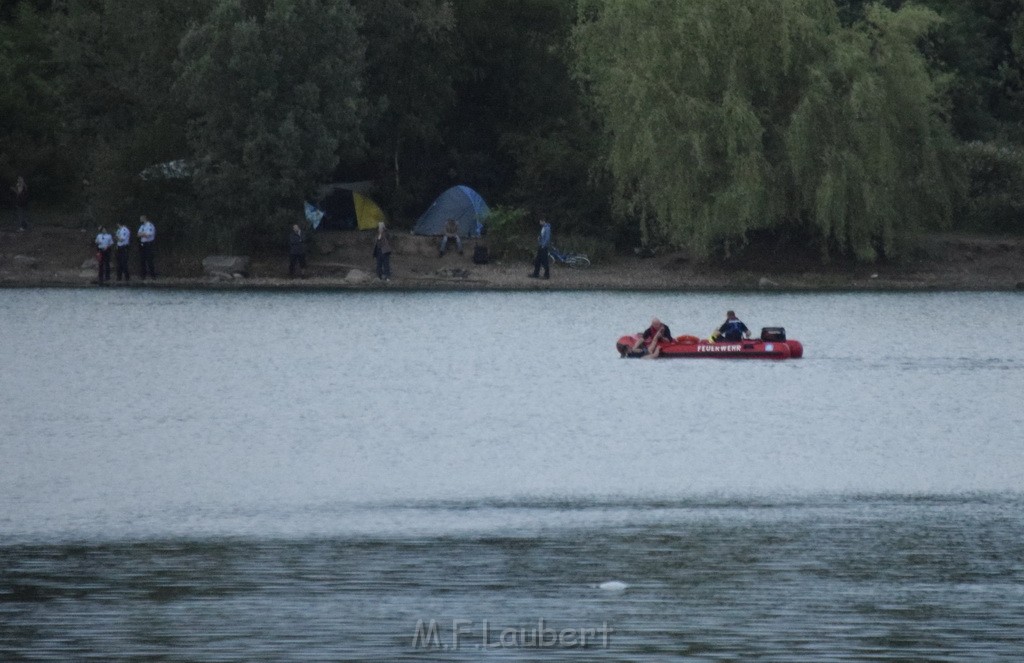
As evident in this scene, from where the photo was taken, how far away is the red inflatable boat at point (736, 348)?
129 feet

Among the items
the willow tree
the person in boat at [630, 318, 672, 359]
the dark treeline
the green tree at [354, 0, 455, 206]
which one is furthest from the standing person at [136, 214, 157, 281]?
the person in boat at [630, 318, 672, 359]

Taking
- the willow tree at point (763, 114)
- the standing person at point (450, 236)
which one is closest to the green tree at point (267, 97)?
the standing person at point (450, 236)

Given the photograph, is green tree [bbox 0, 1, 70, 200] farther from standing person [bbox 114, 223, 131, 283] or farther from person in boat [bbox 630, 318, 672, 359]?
person in boat [bbox 630, 318, 672, 359]

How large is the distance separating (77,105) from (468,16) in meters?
14.5

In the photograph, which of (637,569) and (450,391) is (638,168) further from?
(637,569)

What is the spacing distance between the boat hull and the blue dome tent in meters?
28.5

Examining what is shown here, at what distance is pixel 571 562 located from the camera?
60.8 ft

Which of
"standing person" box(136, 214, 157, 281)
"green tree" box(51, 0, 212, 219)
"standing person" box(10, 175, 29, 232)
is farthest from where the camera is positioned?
"standing person" box(10, 175, 29, 232)

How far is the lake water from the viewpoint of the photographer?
15.8 metres

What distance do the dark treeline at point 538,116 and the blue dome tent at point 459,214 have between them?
1.71 m

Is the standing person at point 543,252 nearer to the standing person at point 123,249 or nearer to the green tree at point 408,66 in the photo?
the green tree at point 408,66

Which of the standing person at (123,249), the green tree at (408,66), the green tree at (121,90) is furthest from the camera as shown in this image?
the green tree at (408,66)

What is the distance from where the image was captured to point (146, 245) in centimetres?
6334

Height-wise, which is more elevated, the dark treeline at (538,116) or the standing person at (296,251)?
the dark treeline at (538,116)
